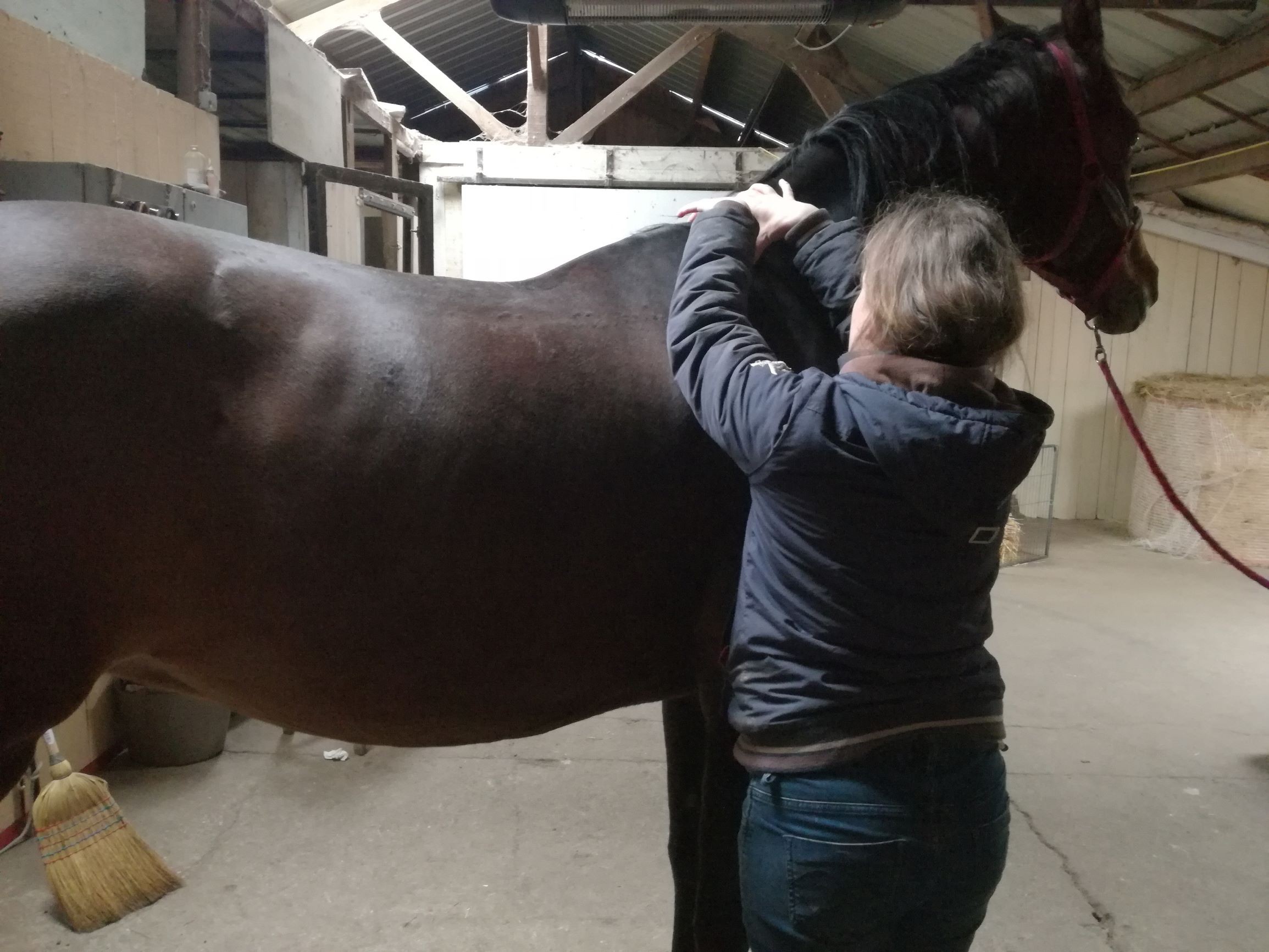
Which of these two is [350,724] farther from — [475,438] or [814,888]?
[814,888]

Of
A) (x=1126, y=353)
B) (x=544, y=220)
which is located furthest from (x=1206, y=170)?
(x=544, y=220)

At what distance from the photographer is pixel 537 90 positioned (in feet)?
16.2

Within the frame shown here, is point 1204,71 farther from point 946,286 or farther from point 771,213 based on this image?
point 946,286

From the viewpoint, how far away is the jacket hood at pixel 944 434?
81 cm

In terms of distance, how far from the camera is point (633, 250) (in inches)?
47.1

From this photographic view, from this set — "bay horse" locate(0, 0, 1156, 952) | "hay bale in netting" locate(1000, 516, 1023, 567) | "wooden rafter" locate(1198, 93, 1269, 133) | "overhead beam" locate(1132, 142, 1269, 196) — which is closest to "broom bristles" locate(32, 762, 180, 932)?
"bay horse" locate(0, 0, 1156, 952)

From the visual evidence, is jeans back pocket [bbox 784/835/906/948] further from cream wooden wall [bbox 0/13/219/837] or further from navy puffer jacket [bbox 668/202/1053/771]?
cream wooden wall [bbox 0/13/219/837]

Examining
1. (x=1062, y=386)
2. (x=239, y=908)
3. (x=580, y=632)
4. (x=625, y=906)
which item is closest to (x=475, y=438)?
(x=580, y=632)

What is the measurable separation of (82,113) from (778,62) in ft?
16.4

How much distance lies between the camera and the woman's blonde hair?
0.85 m

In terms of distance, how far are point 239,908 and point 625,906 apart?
35.7 inches

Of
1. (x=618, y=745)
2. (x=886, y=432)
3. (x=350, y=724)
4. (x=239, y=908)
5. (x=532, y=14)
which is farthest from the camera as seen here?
(x=618, y=745)

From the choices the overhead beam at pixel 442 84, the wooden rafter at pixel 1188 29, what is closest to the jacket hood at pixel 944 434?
the wooden rafter at pixel 1188 29

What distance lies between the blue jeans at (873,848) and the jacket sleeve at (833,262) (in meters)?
0.54
